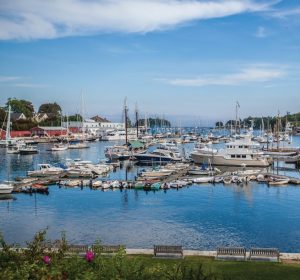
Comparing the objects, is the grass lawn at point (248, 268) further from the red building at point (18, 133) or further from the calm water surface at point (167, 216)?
the red building at point (18, 133)

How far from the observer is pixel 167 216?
4153cm

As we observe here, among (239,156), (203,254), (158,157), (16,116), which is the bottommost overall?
(203,254)

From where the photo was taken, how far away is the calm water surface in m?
33.5

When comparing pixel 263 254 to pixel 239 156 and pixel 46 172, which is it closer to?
pixel 46 172

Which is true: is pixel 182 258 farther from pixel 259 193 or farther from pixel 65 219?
pixel 259 193

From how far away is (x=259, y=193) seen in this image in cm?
5356

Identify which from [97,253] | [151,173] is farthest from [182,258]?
[151,173]

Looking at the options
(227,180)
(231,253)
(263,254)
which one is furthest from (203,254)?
(227,180)

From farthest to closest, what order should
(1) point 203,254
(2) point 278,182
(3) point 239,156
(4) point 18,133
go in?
(4) point 18,133 < (3) point 239,156 < (2) point 278,182 < (1) point 203,254

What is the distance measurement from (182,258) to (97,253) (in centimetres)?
969

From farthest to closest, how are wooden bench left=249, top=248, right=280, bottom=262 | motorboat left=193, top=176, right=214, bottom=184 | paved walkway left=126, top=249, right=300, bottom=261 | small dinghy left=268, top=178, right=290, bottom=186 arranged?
1. motorboat left=193, top=176, right=214, bottom=184
2. small dinghy left=268, top=178, right=290, bottom=186
3. paved walkway left=126, top=249, right=300, bottom=261
4. wooden bench left=249, top=248, right=280, bottom=262

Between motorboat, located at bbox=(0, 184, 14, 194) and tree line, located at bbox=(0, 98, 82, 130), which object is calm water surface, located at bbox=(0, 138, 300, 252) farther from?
tree line, located at bbox=(0, 98, 82, 130)

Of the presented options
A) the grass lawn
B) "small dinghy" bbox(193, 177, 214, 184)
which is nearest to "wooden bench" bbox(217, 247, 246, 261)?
the grass lawn

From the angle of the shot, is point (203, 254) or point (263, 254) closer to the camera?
point (263, 254)
